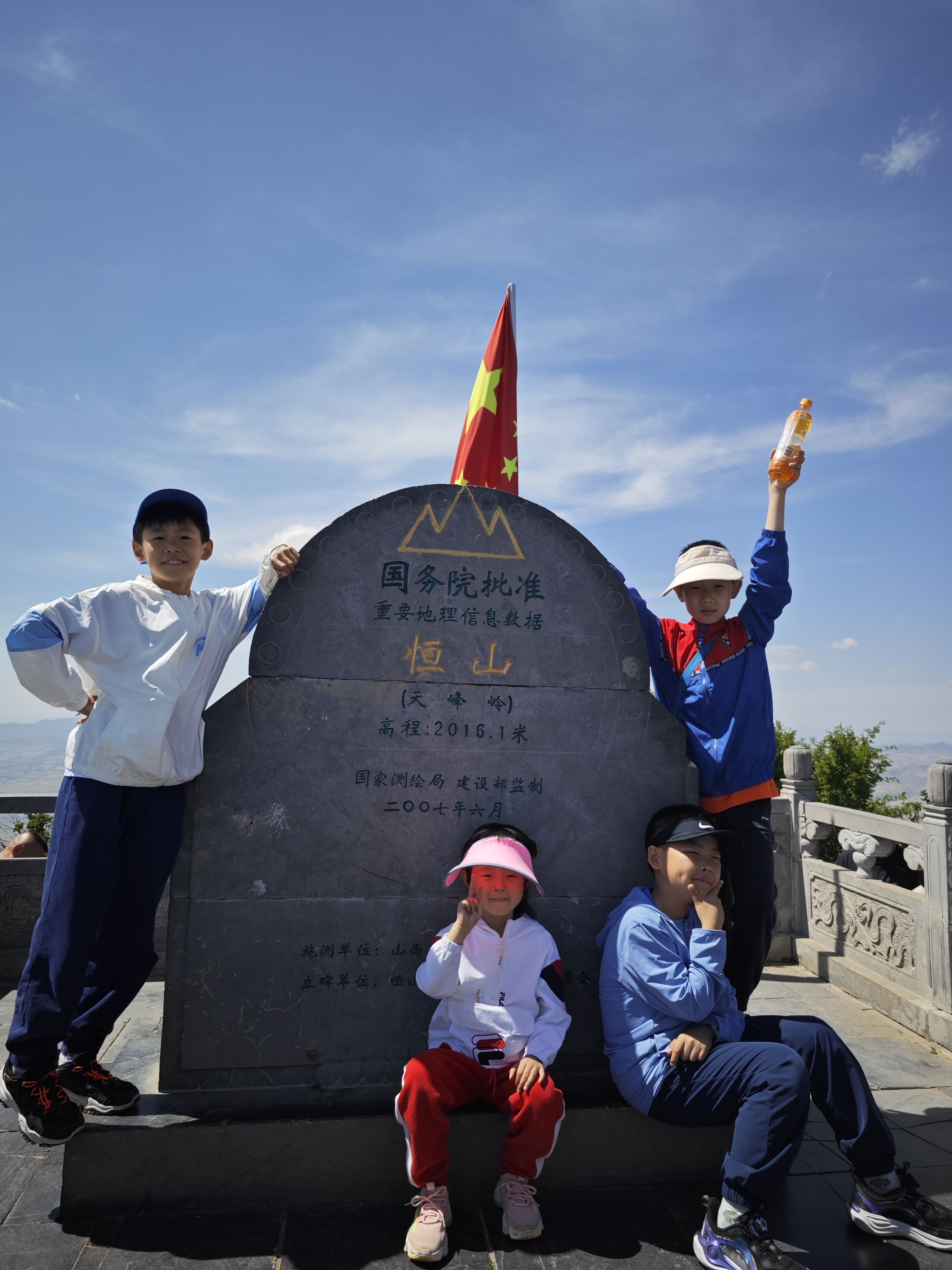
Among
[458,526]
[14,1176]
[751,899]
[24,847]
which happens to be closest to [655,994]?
[751,899]

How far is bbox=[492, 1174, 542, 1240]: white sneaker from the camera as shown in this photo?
2.46m

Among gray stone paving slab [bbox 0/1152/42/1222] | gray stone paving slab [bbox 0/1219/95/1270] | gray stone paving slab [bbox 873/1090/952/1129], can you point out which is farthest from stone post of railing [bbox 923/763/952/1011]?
gray stone paving slab [bbox 0/1152/42/1222]

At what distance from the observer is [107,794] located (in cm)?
279

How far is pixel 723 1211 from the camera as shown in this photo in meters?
2.42

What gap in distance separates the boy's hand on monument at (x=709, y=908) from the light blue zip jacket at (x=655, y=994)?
5cm

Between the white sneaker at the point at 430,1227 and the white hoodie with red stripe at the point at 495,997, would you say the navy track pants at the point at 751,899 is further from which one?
the white sneaker at the point at 430,1227

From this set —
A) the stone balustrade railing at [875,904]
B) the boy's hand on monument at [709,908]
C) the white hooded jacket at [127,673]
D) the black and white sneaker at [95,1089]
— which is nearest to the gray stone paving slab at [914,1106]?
the stone balustrade railing at [875,904]

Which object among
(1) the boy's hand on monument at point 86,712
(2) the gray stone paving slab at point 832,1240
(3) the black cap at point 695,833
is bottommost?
(2) the gray stone paving slab at point 832,1240

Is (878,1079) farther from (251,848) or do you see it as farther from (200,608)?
(200,608)

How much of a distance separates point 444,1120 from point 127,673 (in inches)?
73.5

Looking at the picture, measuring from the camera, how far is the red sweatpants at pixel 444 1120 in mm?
2467

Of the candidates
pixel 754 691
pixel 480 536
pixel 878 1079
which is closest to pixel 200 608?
pixel 480 536

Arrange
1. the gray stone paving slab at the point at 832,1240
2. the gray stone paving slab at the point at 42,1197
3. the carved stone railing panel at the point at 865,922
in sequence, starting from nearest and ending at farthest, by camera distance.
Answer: the gray stone paving slab at the point at 832,1240 → the gray stone paving slab at the point at 42,1197 → the carved stone railing panel at the point at 865,922

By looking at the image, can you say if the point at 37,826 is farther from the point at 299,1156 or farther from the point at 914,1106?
the point at 914,1106
